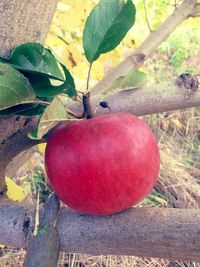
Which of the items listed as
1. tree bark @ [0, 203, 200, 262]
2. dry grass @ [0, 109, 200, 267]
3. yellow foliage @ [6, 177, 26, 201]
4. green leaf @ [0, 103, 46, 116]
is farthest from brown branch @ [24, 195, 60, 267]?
dry grass @ [0, 109, 200, 267]

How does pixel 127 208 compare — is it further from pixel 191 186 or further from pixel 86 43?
pixel 191 186

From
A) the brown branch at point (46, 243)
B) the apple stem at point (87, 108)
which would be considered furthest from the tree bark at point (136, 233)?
the apple stem at point (87, 108)

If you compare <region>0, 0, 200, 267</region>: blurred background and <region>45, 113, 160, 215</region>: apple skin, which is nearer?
<region>45, 113, 160, 215</region>: apple skin

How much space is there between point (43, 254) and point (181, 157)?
1.88 m

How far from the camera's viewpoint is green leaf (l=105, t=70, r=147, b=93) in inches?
24.6

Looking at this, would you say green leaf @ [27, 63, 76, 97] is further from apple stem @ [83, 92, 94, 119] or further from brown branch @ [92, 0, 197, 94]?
brown branch @ [92, 0, 197, 94]

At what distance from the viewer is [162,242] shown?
54 centimetres

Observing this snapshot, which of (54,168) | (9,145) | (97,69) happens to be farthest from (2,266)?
(54,168)

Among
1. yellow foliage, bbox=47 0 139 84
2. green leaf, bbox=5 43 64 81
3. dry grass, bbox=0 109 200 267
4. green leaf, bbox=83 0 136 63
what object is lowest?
dry grass, bbox=0 109 200 267

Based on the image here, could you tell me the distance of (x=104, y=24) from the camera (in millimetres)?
578

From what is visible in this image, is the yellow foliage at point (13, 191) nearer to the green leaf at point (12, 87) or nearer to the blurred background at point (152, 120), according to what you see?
the blurred background at point (152, 120)

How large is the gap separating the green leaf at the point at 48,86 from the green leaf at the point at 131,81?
0.28 feet

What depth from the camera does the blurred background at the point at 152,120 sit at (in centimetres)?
108

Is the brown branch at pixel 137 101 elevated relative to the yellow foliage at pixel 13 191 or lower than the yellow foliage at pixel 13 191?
elevated
